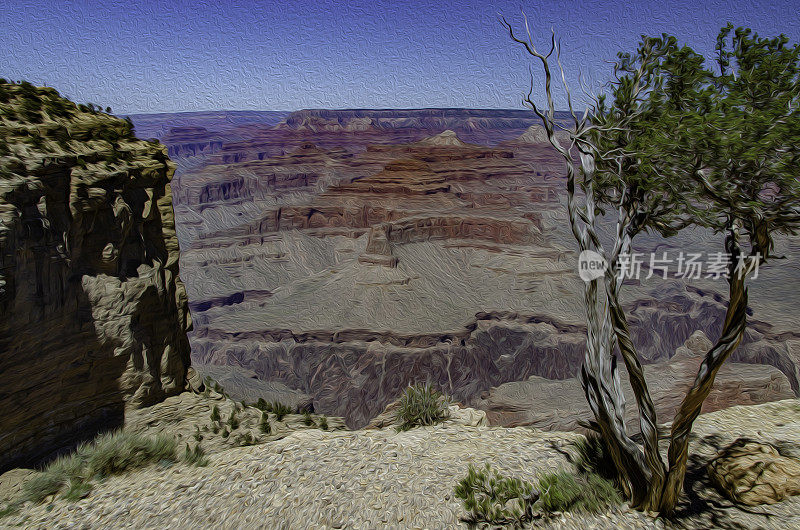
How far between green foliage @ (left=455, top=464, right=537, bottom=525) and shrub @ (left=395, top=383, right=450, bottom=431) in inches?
121

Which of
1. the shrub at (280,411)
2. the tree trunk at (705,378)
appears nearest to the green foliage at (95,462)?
the shrub at (280,411)

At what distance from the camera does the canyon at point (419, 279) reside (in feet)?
152

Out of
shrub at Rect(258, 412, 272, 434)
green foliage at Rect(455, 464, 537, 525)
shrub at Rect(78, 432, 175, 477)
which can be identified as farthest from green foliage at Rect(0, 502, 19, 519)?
green foliage at Rect(455, 464, 537, 525)

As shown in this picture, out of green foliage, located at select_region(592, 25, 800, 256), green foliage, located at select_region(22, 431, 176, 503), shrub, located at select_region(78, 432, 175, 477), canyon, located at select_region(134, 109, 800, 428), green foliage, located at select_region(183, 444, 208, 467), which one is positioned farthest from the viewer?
canyon, located at select_region(134, 109, 800, 428)

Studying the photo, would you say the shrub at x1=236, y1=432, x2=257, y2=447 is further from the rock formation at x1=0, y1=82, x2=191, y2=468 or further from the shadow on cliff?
the shadow on cliff

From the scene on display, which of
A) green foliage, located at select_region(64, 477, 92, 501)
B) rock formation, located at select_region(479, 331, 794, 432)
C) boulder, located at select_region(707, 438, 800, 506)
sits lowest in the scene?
rock formation, located at select_region(479, 331, 794, 432)

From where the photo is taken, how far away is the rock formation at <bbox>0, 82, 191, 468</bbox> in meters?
6.25

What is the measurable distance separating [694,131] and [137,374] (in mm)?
8596

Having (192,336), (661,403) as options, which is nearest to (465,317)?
(661,403)

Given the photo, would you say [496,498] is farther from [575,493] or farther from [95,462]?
[95,462]

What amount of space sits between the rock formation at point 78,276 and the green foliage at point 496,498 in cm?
591

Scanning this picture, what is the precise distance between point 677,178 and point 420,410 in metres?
5.92

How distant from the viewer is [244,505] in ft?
16.5

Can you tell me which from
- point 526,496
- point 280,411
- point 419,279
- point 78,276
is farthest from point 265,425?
point 419,279
